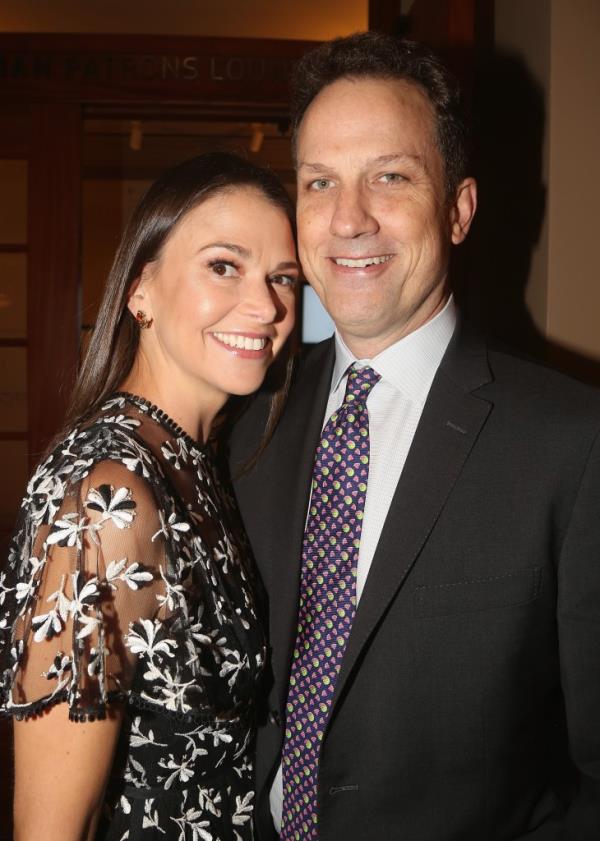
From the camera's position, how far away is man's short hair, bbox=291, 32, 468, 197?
1.59 metres

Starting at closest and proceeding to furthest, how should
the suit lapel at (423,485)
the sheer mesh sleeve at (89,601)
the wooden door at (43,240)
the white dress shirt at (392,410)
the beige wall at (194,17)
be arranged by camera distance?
the sheer mesh sleeve at (89,601) < the suit lapel at (423,485) < the white dress shirt at (392,410) < the wooden door at (43,240) < the beige wall at (194,17)

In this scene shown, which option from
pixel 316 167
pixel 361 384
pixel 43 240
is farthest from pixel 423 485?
pixel 43 240

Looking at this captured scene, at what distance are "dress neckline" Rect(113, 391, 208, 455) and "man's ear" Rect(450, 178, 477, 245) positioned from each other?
691mm

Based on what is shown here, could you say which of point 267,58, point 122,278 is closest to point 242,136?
point 267,58

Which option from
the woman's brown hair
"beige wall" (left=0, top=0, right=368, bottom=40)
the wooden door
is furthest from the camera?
"beige wall" (left=0, top=0, right=368, bottom=40)

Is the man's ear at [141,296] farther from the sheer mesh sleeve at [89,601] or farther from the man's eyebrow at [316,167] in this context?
the sheer mesh sleeve at [89,601]

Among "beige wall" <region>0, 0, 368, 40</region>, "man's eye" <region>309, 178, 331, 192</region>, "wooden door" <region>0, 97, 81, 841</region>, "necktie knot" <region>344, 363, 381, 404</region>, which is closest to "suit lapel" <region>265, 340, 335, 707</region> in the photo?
"necktie knot" <region>344, 363, 381, 404</region>

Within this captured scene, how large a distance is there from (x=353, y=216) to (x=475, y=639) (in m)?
0.80

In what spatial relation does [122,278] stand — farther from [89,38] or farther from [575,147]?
[89,38]

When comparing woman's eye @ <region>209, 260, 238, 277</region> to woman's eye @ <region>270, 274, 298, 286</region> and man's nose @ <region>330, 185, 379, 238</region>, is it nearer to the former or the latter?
woman's eye @ <region>270, 274, 298, 286</region>

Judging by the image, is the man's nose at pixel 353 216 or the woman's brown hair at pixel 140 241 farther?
the woman's brown hair at pixel 140 241

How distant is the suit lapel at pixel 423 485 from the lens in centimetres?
133

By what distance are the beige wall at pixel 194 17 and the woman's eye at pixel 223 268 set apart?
126 inches

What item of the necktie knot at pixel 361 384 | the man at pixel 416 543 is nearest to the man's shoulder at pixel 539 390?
the man at pixel 416 543
